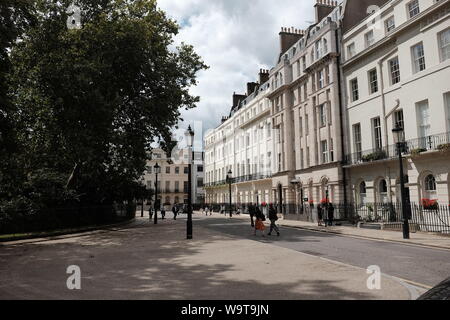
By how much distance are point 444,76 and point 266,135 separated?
2938 centimetres

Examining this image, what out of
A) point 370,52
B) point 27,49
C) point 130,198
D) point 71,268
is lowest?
point 71,268

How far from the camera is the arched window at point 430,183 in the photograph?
21.8 metres

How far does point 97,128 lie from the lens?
20.3 metres

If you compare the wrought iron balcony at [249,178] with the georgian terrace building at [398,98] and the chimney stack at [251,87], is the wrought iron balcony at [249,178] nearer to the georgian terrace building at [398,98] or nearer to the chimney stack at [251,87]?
the chimney stack at [251,87]

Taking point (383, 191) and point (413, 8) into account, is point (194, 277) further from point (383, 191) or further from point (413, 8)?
point (413, 8)

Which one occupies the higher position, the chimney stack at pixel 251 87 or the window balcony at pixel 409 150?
the chimney stack at pixel 251 87

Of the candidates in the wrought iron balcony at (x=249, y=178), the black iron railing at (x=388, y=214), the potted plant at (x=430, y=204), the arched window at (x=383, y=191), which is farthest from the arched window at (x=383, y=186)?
the wrought iron balcony at (x=249, y=178)

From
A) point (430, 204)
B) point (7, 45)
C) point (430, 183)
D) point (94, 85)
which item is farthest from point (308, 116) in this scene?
point (7, 45)

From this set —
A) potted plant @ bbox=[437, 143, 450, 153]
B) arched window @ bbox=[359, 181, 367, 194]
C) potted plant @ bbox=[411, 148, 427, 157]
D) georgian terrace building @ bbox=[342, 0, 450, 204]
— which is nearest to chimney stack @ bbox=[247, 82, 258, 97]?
georgian terrace building @ bbox=[342, 0, 450, 204]

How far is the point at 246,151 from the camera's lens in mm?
56594

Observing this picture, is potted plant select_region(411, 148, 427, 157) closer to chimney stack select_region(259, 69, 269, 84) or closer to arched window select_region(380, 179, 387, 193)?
arched window select_region(380, 179, 387, 193)

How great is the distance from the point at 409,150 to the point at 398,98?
4414 mm
